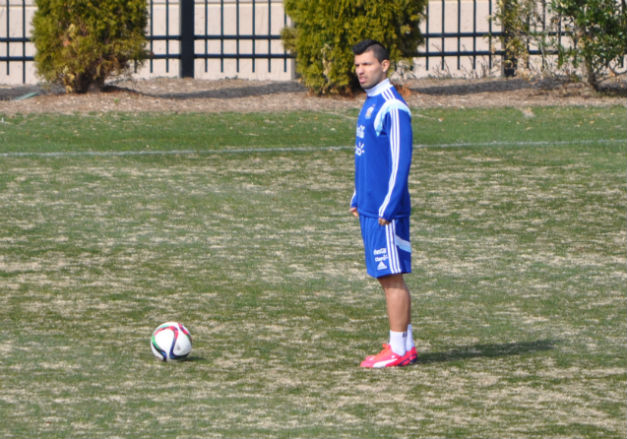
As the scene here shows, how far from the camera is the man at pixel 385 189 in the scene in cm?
665

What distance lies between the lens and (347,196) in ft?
39.7

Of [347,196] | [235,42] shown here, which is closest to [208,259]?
[347,196]

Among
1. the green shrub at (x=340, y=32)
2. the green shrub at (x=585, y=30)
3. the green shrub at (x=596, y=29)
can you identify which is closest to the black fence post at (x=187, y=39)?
the green shrub at (x=340, y=32)

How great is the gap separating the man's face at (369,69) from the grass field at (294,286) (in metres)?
1.54

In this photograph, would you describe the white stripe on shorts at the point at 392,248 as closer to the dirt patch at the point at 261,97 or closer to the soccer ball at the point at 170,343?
the soccer ball at the point at 170,343

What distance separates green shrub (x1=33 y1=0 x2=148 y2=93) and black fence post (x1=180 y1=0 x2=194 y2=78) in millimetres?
4206

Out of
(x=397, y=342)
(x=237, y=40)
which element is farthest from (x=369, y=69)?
(x=237, y=40)

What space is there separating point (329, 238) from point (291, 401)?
4341mm

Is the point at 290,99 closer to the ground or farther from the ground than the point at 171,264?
farther from the ground

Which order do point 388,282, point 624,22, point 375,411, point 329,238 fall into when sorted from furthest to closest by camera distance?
point 624,22 < point 329,238 < point 388,282 < point 375,411

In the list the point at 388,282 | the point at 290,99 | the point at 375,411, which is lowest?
the point at 375,411

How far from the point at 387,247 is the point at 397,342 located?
519 mm

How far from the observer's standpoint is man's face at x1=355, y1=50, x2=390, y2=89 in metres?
6.77

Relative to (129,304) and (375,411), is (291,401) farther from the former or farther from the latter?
(129,304)
